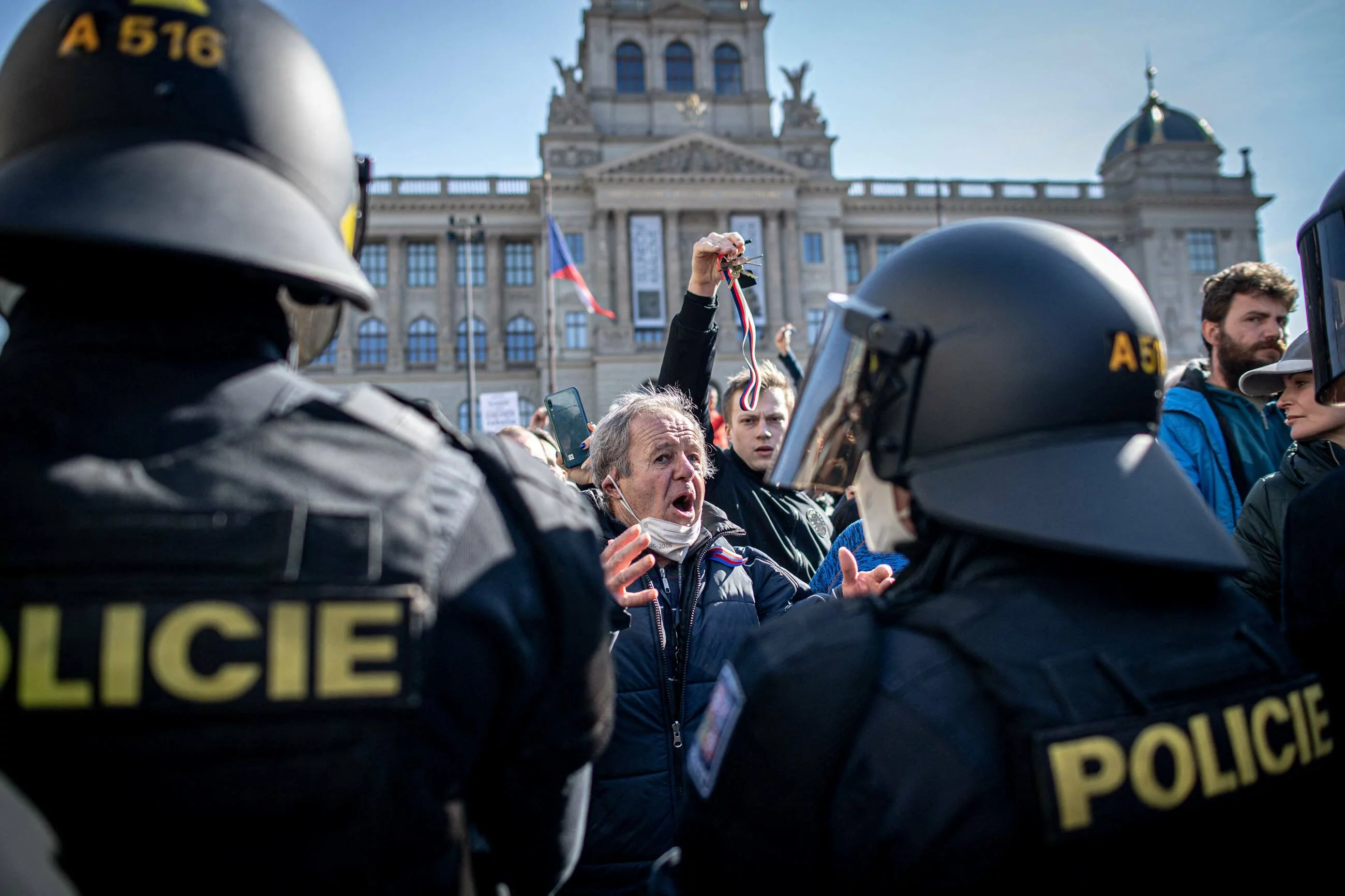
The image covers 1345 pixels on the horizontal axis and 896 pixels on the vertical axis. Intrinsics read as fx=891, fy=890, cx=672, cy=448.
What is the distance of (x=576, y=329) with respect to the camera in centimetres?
3872

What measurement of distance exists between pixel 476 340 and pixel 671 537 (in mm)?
39526

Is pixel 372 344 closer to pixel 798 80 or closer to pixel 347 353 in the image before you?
pixel 347 353

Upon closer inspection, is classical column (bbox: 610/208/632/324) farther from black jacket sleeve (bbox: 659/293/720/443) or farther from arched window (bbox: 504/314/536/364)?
black jacket sleeve (bbox: 659/293/720/443)

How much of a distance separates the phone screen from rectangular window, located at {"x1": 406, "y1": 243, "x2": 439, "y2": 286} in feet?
126

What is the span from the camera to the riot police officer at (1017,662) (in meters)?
1.18

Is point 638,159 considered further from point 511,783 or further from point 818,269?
point 511,783

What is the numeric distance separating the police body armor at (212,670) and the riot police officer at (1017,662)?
1.77ft

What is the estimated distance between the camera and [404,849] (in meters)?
1.11

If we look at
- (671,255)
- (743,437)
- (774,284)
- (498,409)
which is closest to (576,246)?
(671,255)

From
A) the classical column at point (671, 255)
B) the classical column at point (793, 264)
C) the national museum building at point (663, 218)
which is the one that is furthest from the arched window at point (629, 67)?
the classical column at point (793, 264)

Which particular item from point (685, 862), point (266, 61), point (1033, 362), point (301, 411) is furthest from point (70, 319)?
point (1033, 362)

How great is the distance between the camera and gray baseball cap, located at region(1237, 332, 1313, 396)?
3.19 meters

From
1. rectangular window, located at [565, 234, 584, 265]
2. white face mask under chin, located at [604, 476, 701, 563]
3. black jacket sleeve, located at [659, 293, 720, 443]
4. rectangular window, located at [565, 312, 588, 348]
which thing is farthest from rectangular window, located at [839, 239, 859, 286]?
white face mask under chin, located at [604, 476, 701, 563]

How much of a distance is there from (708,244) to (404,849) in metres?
2.60
